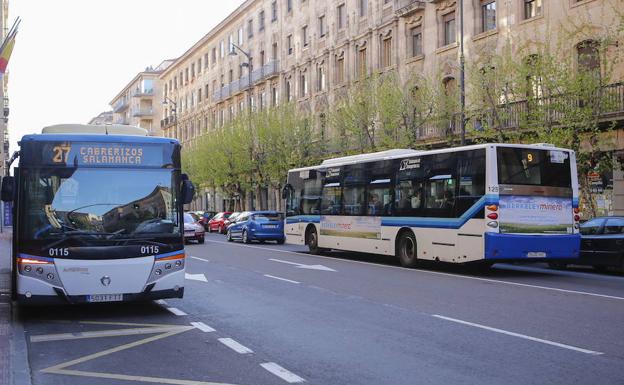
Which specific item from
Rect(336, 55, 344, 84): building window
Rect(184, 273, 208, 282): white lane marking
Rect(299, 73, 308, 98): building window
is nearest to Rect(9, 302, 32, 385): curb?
Rect(184, 273, 208, 282): white lane marking

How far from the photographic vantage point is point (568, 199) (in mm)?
17031

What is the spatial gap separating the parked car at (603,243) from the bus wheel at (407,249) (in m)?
4.19

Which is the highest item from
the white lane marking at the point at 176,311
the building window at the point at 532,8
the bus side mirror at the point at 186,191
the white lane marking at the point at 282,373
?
the building window at the point at 532,8

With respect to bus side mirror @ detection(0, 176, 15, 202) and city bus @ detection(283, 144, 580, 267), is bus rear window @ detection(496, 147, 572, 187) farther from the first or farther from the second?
bus side mirror @ detection(0, 176, 15, 202)

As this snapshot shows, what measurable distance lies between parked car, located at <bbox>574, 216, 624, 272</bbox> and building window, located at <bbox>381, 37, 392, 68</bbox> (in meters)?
22.9

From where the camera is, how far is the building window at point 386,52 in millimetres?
39969

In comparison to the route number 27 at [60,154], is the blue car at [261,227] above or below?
below

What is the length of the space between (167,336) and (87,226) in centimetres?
212

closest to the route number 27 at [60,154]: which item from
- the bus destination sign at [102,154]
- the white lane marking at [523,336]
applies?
the bus destination sign at [102,154]

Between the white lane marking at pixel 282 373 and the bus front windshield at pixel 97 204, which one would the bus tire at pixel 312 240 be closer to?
the bus front windshield at pixel 97 204

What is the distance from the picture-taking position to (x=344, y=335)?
29.2 ft

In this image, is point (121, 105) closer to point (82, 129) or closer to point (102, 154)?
point (82, 129)

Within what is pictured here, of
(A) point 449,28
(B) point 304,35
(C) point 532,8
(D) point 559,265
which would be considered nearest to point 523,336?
(D) point 559,265

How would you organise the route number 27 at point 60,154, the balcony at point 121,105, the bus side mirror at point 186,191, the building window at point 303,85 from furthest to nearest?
1. the balcony at point 121,105
2. the building window at point 303,85
3. the bus side mirror at point 186,191
4. the route number 27 at point 60,154
